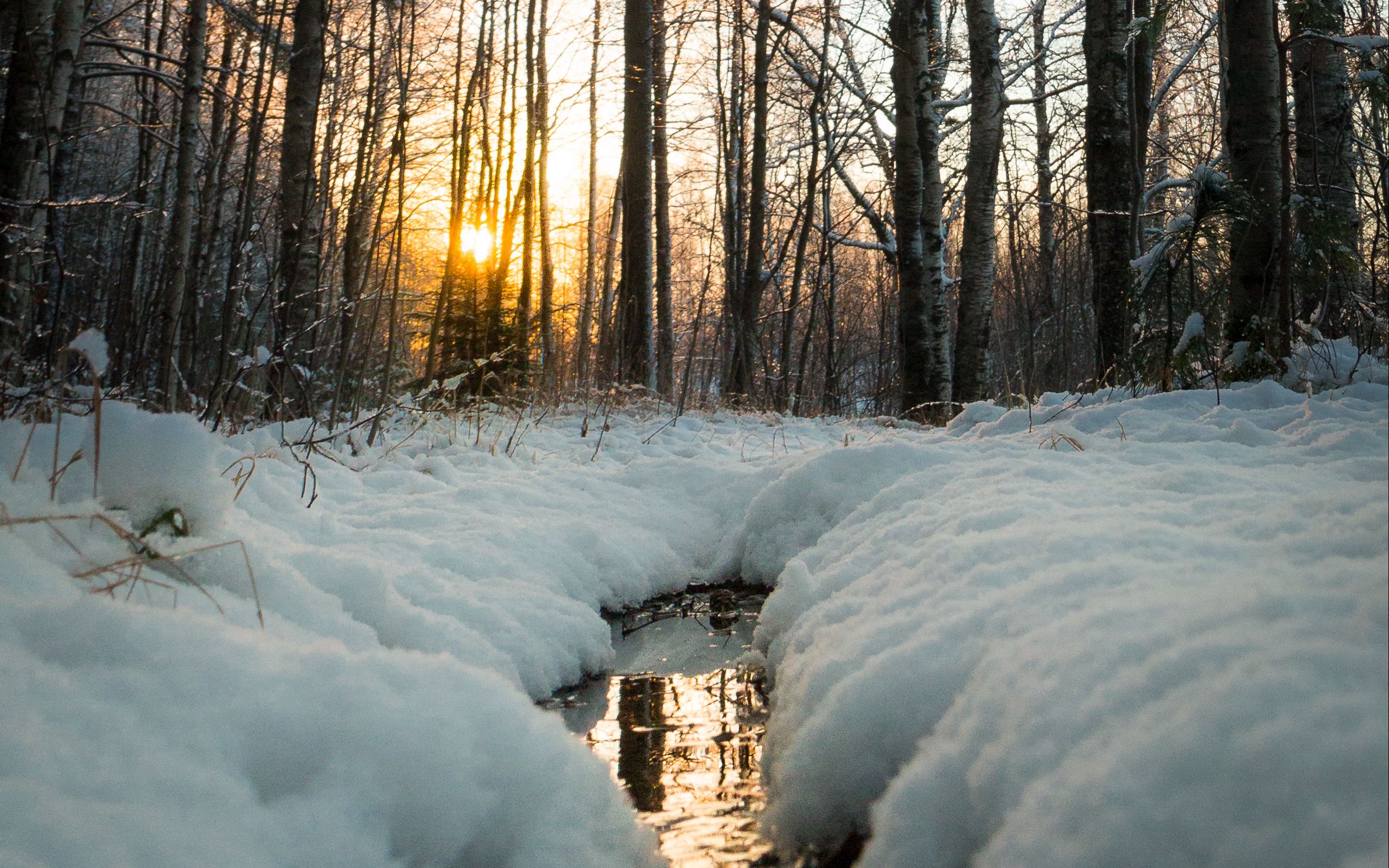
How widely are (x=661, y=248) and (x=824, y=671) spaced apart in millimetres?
8536

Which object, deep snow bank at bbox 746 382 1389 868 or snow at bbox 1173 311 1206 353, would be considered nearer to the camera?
deep snow bank at bbox 746 382 1389 868

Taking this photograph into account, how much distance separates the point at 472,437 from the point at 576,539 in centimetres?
202

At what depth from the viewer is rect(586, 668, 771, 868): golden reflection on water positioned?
1337 millimetres

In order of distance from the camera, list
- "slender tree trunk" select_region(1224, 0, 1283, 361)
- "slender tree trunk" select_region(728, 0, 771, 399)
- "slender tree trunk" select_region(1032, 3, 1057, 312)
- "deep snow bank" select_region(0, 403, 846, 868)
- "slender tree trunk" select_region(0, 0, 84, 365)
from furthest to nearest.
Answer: "slender tree trunk" select_region(1032, 3, 1057, 312) < "slender tree trunk" select_region(728, 0, 771, 399) < "slender tree trunk" select_region(0, 0, 84, 365) < "slender tree trunk" select_region(1224, 0, 1283, 361) < "deep snow bank" select_region(0, 403, 846, 868)

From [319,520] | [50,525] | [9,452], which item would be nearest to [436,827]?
[50,525]

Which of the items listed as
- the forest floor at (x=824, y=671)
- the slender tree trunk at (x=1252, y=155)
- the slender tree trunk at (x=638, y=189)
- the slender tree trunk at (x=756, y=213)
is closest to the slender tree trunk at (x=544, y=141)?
the slender tree trunk at (x=638, y=189)

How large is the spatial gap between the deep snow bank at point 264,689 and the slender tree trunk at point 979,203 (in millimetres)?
6268

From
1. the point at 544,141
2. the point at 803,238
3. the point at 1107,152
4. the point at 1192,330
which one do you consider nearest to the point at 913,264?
the point at 1107,152

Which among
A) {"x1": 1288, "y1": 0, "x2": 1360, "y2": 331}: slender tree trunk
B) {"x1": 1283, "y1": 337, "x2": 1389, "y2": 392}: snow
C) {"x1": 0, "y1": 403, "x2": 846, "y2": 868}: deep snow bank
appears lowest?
{"x1": 0, "y1": 403, "x2": 846, "y2": 868}: deep snow bank

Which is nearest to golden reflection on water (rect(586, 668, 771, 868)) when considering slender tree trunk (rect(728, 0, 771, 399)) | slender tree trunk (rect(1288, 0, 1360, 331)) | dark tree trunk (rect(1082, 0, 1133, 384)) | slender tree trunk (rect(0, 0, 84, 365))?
slender tree trunk (rect(1288, 0, 1360, 331))

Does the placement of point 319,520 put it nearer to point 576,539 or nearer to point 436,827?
point 576,539

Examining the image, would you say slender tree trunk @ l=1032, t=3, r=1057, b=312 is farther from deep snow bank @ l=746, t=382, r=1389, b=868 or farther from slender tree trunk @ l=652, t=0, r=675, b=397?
deep snow bank @ l=746, t=382, r=1389, b=868

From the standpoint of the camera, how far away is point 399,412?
16.0ft

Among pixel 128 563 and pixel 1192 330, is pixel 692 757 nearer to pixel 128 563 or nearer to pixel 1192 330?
pixel 128 563
